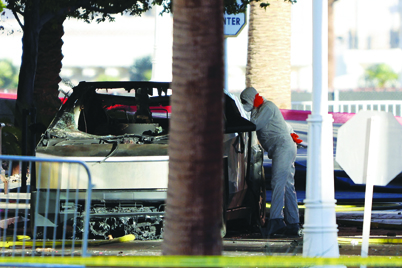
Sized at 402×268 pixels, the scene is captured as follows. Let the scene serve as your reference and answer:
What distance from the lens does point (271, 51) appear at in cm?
2102

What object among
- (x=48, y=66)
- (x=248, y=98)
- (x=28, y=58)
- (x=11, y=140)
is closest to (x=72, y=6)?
(x=28, y=58)

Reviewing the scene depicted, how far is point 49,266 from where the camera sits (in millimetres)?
4375

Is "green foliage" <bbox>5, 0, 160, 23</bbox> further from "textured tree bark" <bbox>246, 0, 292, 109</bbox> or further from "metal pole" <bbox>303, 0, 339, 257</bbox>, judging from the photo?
"metal pole" <bbox>303, 0, 339, 257</bbox>

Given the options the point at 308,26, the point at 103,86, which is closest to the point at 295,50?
the point at 308,26

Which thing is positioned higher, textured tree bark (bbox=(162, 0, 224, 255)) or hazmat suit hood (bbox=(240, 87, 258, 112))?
hazmat suit hood (bbox=(240, 87, 258, 112))

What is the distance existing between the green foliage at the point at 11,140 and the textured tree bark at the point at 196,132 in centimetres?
1002

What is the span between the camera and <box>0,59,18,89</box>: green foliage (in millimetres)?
109812

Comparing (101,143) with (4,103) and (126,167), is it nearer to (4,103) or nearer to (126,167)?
(126,167)

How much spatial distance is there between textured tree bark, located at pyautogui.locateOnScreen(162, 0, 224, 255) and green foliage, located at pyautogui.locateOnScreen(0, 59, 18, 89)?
109129 mm

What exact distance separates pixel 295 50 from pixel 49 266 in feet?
358

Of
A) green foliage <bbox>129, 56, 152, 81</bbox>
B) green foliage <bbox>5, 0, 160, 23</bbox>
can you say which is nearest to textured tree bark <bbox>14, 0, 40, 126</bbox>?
green foliage <bbox>5, 0, 160, 23</bbox>

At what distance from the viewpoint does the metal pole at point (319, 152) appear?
245 inches

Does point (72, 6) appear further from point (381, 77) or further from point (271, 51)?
point (381, 77)

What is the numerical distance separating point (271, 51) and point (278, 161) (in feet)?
Result: 42.3
